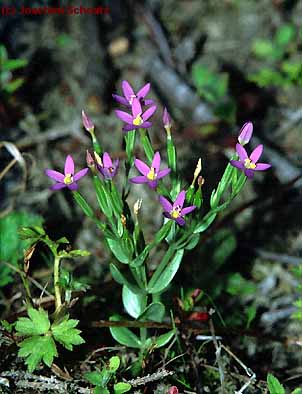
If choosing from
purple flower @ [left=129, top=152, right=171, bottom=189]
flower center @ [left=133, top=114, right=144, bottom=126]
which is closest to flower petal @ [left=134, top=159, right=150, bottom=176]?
purple flower @ [left=129, top=152, right=171, bottom=189]

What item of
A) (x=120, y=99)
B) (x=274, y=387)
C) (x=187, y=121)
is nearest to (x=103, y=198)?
(x=120, y=99)

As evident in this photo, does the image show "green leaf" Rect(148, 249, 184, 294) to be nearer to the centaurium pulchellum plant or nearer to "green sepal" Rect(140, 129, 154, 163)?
the centaurium pulchellum plant

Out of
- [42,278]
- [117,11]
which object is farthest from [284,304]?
[117,11]

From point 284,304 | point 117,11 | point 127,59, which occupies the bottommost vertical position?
point 284,304

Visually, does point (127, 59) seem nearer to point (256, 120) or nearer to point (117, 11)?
point (117, 11)

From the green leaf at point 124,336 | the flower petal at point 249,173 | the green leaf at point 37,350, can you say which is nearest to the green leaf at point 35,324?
the green leaf at point 37,350

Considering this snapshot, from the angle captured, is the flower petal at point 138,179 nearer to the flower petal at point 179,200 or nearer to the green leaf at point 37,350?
the flower petal at point 179,200

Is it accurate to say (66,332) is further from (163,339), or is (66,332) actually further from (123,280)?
(163,339)
